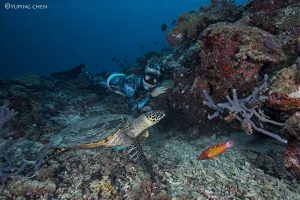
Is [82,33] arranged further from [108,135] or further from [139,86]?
[108,135]

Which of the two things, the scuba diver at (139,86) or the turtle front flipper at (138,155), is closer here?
the turtle front flipper at (138,155)

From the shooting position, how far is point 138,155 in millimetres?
4410

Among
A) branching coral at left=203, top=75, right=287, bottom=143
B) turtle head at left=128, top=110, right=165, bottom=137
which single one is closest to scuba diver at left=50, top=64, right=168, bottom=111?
turtle head at left=128, top=110, right=165, bottom=137

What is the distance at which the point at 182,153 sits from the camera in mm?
5309

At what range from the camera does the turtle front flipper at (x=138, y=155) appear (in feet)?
14.0

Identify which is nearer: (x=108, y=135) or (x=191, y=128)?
(x=108, y=135)

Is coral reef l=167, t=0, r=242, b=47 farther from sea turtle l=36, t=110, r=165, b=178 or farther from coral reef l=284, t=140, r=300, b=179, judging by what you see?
coral reef l=284, t=140, r=300, b=179

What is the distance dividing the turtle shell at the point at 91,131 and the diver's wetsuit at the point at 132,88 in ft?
7.31

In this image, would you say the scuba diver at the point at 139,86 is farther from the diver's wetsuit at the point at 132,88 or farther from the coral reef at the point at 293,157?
the coral reef at the point at 293,157

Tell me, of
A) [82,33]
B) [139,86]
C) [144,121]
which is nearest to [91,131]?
[144,121]

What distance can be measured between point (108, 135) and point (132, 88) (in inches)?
130

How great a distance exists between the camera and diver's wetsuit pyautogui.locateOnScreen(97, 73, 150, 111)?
734cm

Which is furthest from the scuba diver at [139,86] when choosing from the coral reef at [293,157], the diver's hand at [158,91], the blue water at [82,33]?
the blue water at [82,33]

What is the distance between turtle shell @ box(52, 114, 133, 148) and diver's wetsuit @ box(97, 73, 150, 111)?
223 centimetres
